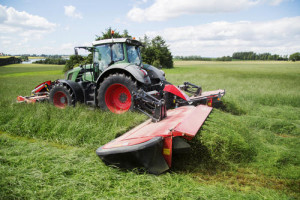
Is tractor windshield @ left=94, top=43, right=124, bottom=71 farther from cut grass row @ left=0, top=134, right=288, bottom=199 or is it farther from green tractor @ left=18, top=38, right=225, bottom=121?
cut grass row @ left=0, top=134, right=288, bottom=199

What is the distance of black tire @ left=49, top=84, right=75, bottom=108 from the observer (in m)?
5.60

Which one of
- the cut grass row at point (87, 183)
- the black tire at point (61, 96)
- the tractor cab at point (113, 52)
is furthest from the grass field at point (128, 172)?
the tractor cab at point (113, 52)

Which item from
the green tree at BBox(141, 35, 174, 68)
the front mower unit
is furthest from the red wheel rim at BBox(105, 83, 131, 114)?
the green tree at BBox(141, 35, 174, 68)

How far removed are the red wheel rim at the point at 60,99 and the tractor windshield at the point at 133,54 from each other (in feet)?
7.03

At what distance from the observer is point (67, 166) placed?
2.85 m

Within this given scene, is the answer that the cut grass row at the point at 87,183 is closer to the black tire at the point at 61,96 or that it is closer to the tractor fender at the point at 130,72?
the tractor fender at the point at 130,72

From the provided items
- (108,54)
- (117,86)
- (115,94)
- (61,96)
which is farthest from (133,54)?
(61,96)

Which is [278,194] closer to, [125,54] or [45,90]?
[125,54]

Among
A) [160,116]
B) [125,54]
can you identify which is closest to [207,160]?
[160,116]

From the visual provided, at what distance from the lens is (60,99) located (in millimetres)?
5918

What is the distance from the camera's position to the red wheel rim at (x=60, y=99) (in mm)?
5859

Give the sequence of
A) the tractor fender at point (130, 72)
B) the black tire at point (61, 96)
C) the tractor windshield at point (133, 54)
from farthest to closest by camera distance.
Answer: the tractor windshield at point (133, 54) → the black tire at point (61, 96) → the tractor fender at point (130, 72)

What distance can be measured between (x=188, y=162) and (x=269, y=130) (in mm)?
2821

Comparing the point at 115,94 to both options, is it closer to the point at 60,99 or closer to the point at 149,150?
the point at 60,99
